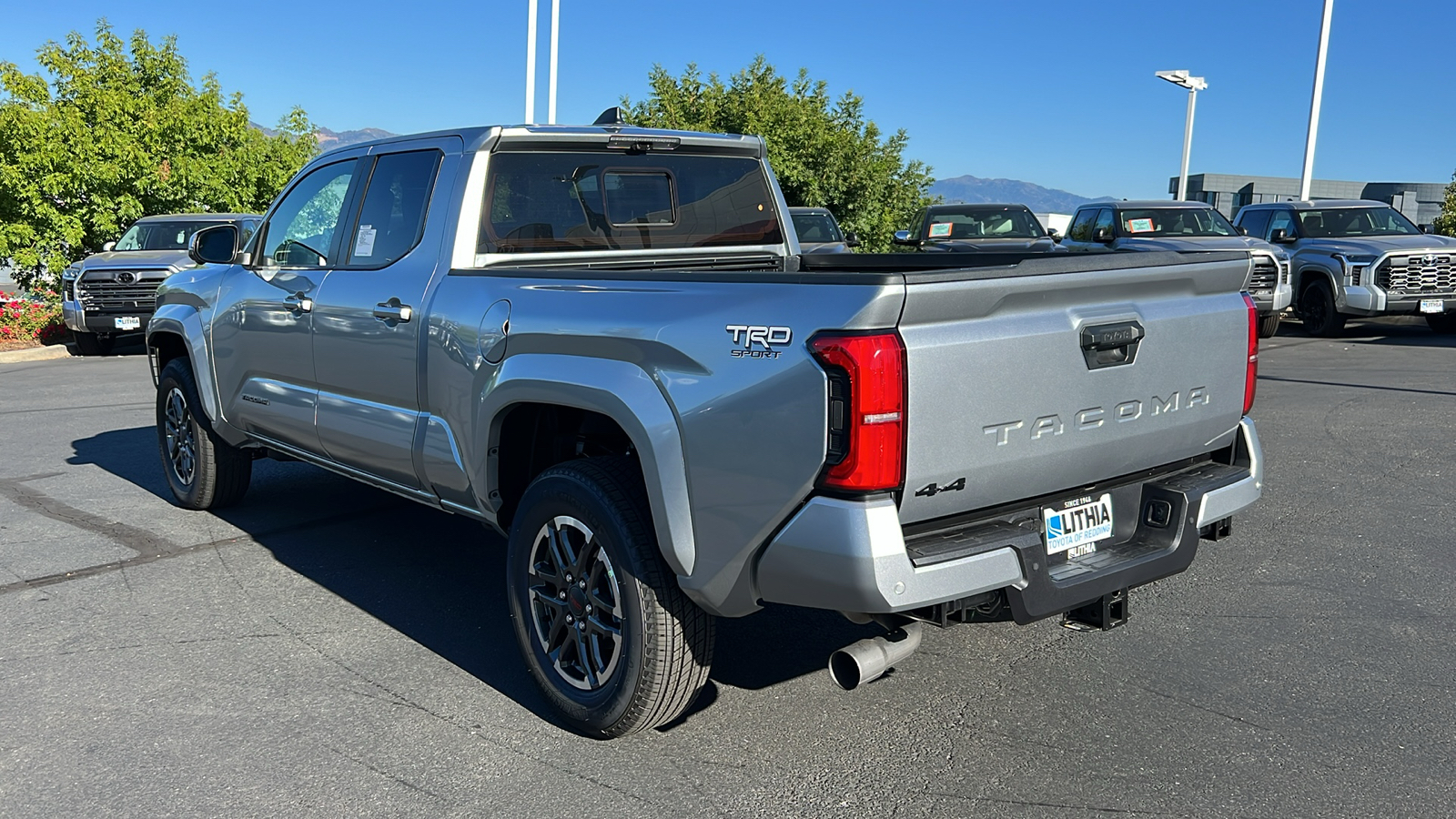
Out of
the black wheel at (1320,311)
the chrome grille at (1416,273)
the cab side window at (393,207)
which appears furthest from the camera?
the black wheel at (1320,311)

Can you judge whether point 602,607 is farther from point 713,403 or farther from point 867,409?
point 867,409

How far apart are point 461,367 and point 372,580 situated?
170 cm

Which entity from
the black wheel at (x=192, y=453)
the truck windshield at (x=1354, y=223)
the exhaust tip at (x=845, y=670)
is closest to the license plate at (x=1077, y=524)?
the exhaust tip at (x=845, y=670)

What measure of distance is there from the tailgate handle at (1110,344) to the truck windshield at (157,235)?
49.0 feet

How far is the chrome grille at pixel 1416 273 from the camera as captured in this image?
15383 millimetres

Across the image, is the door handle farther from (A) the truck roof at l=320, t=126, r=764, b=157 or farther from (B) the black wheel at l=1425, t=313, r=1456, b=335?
(B) the black wheel at l=1425, t=313, r=1456, b=335

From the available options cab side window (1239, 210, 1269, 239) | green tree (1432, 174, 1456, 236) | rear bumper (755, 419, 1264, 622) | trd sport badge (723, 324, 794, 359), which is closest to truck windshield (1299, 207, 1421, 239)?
cab side window (1239, 210, 1269, 239)

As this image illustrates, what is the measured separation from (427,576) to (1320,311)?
14.9 metres

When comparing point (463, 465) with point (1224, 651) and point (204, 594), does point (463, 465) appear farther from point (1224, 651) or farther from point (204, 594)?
point (1224, 651)

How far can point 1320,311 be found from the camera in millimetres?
16688

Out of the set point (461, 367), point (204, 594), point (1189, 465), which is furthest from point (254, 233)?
point (1189, 465)

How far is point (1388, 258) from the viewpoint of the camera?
1539 centimetres

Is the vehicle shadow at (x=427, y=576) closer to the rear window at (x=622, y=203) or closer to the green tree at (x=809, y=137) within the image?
the rear window at (x=622, y=203)

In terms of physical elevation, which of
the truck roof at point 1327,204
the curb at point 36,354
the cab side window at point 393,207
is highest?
the truck roof at point 1327,204
